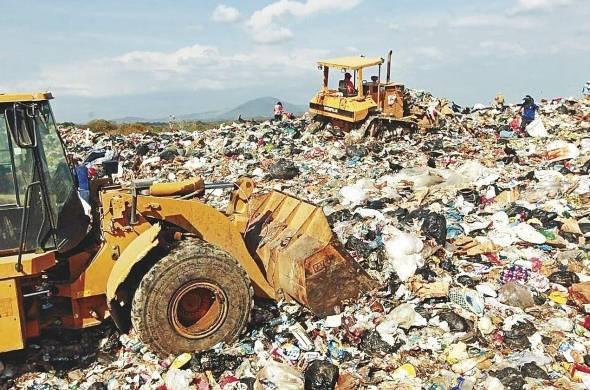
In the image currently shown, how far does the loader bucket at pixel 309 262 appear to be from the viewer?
180 inches

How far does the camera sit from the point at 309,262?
4.54 meters

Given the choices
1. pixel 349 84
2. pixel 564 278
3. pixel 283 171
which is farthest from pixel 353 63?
pixel 564 278

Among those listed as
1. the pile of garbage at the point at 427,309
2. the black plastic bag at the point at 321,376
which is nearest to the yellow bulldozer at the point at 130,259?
the pile of garbage at the point at 427,309

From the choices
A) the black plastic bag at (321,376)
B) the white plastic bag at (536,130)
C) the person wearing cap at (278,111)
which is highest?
the person wearing cap at (278,111)

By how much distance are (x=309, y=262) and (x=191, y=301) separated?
1.01 m

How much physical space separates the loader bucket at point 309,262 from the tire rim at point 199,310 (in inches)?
27.6

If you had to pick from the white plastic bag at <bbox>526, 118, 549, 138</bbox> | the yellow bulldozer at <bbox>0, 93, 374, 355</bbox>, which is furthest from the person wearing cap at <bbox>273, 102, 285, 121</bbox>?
the yellow bulldozer at <bbox>0, 93, 374, 355</bbox>

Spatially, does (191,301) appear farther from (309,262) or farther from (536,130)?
(536,130)

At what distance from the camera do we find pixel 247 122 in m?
17.6

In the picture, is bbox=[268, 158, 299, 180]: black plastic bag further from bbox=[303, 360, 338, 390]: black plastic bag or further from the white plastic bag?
bbox=[303, 360, 338, 390]: black plastic bag

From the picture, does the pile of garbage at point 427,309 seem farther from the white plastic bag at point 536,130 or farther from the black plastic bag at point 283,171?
the white plastic bag at point 536,130

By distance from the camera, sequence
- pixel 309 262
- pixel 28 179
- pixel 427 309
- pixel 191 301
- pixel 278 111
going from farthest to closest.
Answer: pixel 278 111 → pixel 427 309 → pixel 309 262 → pixel 191 301 → pixel 28 179

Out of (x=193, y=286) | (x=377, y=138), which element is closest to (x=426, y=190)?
(x=193, y=286)

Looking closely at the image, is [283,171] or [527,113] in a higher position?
[527,113]
